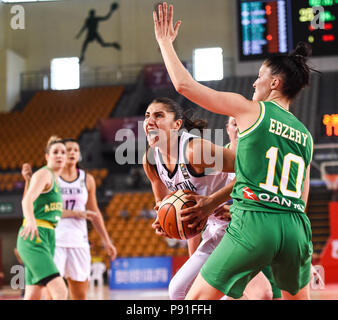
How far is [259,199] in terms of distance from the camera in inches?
97.1

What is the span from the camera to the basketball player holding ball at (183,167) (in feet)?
9.55

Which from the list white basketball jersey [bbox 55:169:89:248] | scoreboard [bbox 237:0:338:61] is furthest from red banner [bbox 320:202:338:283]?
white basketball jersey [bbox 55:169:89:248]

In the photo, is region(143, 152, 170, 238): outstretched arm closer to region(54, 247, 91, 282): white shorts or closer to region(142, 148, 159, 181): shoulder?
region(142, 148, 159, 181): shoulder

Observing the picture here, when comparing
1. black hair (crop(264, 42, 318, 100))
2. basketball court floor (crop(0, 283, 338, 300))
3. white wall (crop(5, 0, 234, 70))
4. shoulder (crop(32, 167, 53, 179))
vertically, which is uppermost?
white wall (crop(5, 0, 234, 70))

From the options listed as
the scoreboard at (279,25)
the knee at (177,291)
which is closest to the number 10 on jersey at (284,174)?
the knee at (177,291)

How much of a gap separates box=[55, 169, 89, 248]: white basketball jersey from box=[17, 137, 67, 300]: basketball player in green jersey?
45 cm

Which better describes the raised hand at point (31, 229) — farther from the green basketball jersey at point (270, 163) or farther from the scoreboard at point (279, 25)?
the scoreboard at point (279, 25)

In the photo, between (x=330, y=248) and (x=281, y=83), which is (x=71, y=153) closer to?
(x=281, y=83)

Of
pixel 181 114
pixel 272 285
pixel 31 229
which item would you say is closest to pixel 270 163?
pixel 181 114

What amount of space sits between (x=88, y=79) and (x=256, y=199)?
14278mm

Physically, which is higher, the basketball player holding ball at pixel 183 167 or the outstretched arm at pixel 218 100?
the outstretched arm at pixel 218 100

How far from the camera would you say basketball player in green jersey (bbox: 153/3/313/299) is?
2.42 metres
